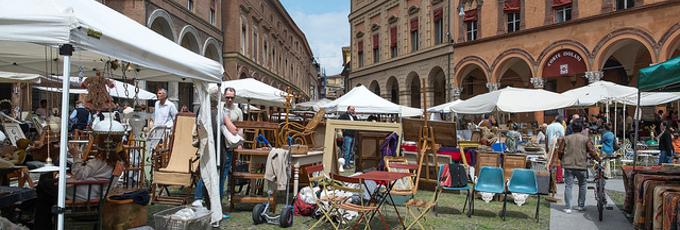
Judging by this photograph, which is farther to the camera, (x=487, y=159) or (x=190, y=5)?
(x=190, y=5)

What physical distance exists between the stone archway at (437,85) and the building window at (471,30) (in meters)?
3.32

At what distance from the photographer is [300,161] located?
22.7ft

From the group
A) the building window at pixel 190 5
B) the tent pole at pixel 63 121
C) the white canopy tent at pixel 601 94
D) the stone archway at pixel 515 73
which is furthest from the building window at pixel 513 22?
the tent pole at pixel 63 121

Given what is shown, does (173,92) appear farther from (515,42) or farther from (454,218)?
(454,218)

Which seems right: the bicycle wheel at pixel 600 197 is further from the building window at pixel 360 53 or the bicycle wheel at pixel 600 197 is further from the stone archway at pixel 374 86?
the building window at pixel 360 53

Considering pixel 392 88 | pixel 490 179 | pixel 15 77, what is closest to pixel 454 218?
pixel 490 179

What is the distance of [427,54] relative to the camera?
30844 mm

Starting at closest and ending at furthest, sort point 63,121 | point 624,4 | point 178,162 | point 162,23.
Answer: point 63,121
point 178,162
point 624,4
point 162,23

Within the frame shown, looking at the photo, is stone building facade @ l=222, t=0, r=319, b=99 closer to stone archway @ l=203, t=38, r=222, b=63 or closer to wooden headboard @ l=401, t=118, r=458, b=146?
stone archway @ l=203, t=38, r=222, b=63

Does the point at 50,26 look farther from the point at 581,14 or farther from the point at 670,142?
the point at 581,14

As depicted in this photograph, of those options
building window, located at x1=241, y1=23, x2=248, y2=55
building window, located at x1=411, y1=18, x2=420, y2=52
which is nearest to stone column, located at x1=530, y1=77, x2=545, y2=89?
building window, located at x1=411, y1=18, x2=420, y2=52

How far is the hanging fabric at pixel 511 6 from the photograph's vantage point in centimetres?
2448

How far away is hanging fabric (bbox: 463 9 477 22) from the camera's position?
26938 millimetres

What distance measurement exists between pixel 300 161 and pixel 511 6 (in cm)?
2103
